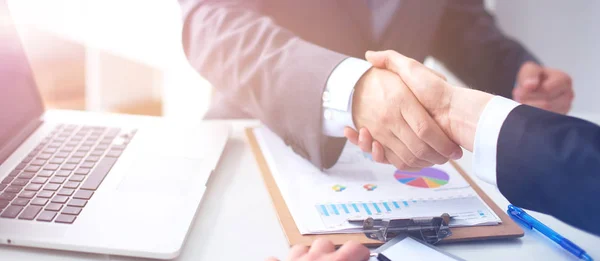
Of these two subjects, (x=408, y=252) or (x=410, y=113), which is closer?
(x=408, y=252)

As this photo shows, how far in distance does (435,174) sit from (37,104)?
557 mm

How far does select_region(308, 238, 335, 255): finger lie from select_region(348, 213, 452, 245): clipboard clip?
58 millimetres

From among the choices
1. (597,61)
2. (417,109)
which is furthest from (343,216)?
(597,61)

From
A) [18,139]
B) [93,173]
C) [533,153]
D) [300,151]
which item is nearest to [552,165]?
[533,153]

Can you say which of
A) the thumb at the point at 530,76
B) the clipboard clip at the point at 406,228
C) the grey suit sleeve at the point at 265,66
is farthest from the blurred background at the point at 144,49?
the clipboard clip at the point at 406,228

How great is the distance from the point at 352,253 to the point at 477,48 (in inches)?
30.6

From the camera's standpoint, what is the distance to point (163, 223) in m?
0.53

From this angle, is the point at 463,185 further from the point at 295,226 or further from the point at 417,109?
the point at 295,226

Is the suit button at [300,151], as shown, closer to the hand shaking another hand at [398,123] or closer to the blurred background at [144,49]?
the hand shaking another hand at [398,123]

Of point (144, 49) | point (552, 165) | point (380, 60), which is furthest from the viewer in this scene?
point (144, 49)

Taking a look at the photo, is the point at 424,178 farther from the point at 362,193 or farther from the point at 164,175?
the point at 164,175

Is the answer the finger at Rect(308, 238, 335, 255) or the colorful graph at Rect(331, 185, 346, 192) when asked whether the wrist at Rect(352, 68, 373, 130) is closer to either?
the colorful graph at Rect(331, 185, 346, 192)

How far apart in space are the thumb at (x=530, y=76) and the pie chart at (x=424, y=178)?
323mm

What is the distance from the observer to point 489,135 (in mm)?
538
